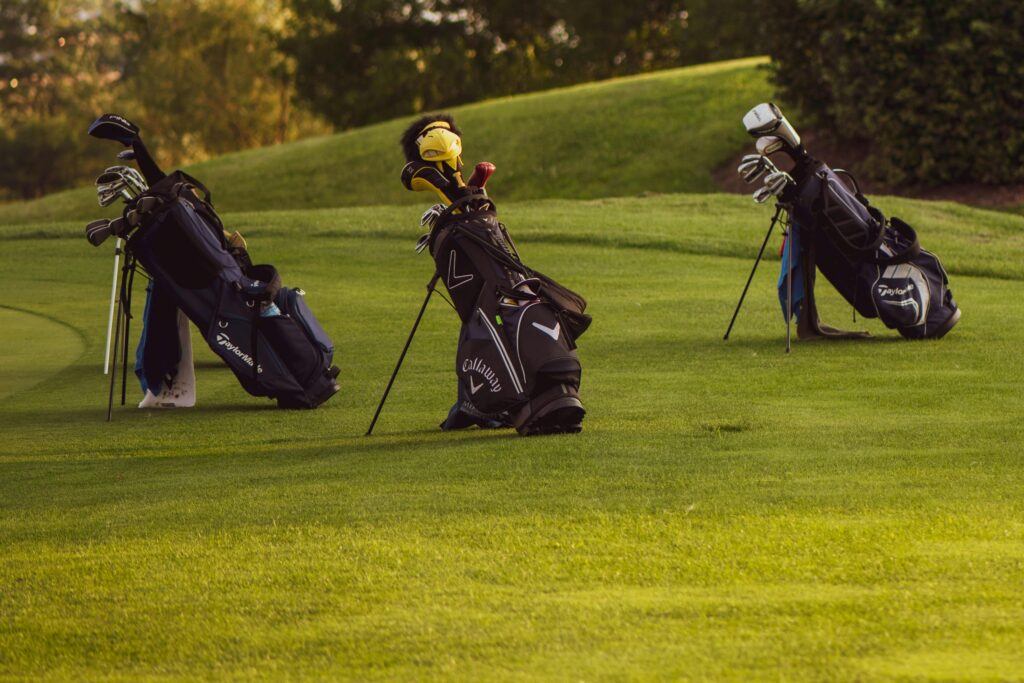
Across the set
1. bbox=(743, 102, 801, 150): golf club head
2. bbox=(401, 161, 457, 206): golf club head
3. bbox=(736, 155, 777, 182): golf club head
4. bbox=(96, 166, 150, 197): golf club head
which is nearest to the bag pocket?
bbox=(96, 166, 150, 197): golf club head

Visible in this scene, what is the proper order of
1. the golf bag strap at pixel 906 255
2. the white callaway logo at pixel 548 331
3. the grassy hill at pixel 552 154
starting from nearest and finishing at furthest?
1. the white callaway logo at pixel 548 331
2. the golf bag strap at pixel 906 255
3. the grassy hill at pixel 552 154

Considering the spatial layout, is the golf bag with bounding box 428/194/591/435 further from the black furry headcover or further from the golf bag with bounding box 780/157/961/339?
the golf bag with bounding box 780/157/961/339

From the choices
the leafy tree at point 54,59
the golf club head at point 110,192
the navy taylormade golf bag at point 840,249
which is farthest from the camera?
the leafy tree at point 54,59

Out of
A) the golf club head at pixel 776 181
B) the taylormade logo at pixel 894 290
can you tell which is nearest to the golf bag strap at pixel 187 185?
the golf club head at pixel 776 181

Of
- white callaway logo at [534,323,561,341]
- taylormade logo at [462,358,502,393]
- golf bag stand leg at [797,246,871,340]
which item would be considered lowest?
golf bag stand leg at [797,246,871,340]

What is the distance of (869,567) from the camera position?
4531 millimetres

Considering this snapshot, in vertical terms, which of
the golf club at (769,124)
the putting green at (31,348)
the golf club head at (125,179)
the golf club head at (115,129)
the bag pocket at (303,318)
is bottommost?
the putting green at (31,348)

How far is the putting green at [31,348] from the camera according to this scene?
9.66 m

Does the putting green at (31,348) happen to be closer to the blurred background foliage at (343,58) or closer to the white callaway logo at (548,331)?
the white callaway logo at (548,331)

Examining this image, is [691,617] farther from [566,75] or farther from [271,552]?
[566,75]

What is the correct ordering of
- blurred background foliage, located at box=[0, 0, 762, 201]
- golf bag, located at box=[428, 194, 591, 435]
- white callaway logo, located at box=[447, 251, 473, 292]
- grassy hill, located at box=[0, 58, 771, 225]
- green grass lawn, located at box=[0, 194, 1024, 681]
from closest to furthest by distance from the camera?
green grass lawn, located at box=[0, 194, 1024, 681] → golf bag, located at box=[428, 194, 591, 435] → white callaway logo, located at box=[447, 251, 473, 292] → grassy hill, located at box=[0, 58, 771, 225] → blurred background foliage, located at box=[0, 0, 762, 201]

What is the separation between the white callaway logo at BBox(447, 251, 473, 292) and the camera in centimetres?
752

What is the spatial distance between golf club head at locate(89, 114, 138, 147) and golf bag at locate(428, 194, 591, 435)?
86.2 inches

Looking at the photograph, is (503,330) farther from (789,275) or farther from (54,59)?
(54,59)
